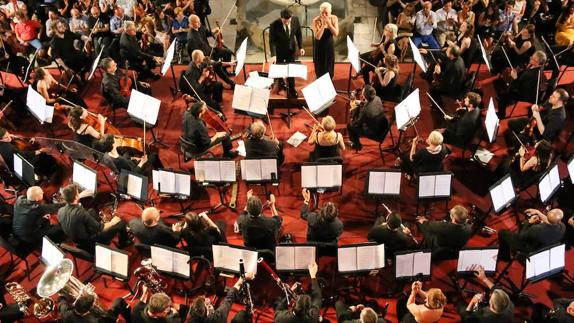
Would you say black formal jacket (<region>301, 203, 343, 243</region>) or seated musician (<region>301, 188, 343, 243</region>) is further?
black formal jacket (<region>301, 203, 343, 243</region>)

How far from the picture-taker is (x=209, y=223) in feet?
19.8

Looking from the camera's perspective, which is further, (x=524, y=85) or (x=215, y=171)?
(x=524, y=85)

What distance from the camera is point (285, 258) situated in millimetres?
5652

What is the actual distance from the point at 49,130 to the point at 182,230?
4.37 metres

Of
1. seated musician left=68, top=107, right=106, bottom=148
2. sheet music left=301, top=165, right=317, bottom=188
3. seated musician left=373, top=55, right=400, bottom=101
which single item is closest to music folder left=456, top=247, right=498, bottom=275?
sheet music left=301, top=165, right=317, bottom=188

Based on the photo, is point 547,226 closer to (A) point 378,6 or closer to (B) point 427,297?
(B) point 427,297

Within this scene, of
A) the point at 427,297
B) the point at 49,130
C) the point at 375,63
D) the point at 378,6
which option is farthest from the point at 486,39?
the point at 49,130

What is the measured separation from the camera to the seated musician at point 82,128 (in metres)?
6.98

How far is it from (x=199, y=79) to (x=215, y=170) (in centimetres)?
221

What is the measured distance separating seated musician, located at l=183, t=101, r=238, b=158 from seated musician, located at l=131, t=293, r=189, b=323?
110 inches

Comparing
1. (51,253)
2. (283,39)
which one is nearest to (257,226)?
(51,253)

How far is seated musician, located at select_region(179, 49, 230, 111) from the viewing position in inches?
318

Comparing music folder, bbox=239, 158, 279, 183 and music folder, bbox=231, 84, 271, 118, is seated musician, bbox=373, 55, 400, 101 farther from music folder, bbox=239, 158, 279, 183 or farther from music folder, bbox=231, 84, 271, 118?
music folder, bbox=239, 158, 279, 183

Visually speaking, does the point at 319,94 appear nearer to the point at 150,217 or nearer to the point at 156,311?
the point at 150,217
